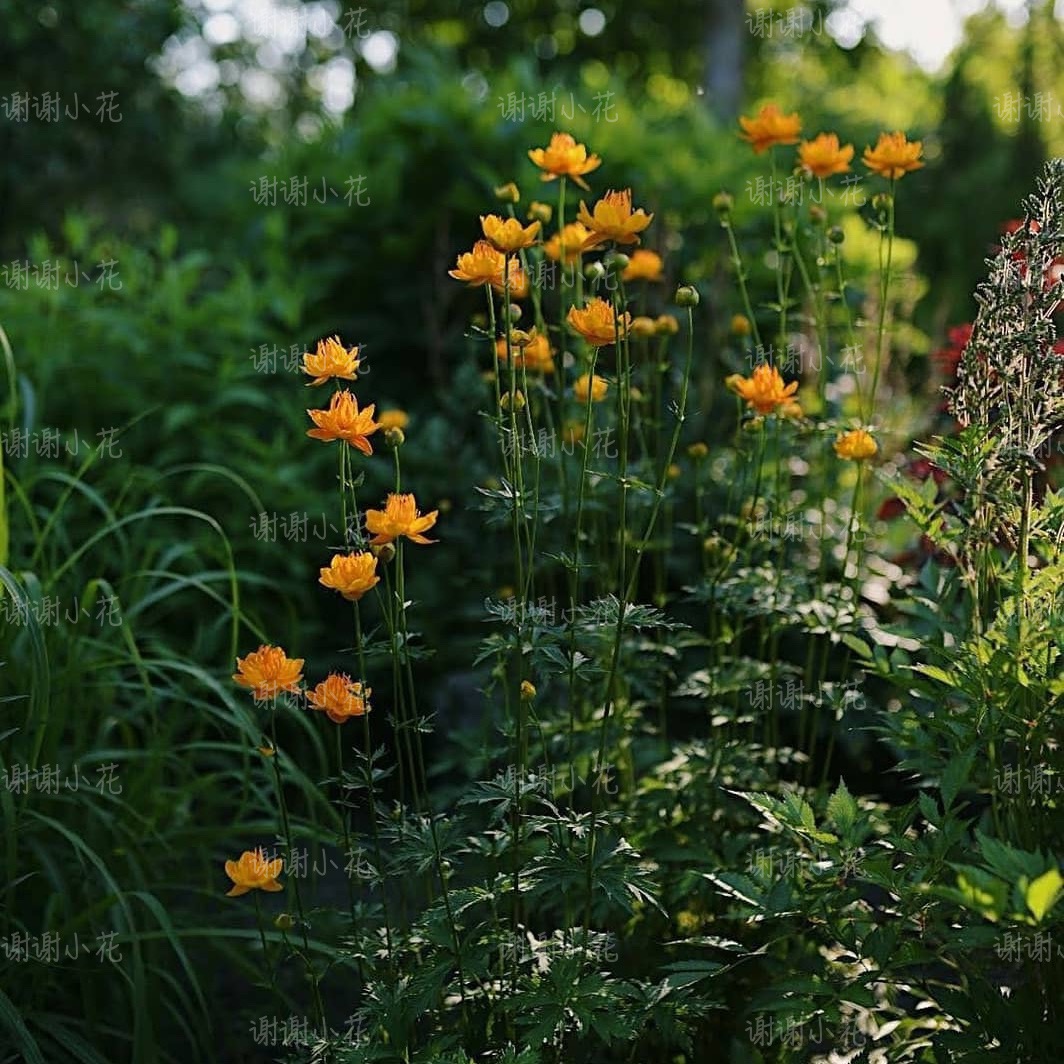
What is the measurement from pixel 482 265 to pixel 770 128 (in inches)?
32.9

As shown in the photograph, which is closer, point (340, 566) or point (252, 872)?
point (340, 566)

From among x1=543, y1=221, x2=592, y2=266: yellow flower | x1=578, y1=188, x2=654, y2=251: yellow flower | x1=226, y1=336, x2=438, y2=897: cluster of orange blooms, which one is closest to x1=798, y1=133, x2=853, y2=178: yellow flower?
x1=543, y1=221, x2=592, y2=266: yellow flower

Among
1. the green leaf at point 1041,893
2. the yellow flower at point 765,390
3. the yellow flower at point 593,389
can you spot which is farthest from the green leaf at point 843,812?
the yellow flower at point 593,389

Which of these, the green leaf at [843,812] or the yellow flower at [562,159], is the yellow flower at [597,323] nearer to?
the yellow flower at [562,159]

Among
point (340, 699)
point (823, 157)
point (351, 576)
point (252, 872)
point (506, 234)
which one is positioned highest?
point (823, 157)

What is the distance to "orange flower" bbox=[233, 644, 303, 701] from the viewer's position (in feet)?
5.65

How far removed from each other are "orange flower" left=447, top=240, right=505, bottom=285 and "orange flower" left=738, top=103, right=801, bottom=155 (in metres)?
0.77

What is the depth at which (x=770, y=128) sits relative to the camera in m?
2.31

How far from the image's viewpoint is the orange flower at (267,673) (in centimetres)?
172

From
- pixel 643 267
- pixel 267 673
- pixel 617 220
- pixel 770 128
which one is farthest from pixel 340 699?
pixel 770 128

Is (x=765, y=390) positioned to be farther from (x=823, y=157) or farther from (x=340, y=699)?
(x=340, y=699)

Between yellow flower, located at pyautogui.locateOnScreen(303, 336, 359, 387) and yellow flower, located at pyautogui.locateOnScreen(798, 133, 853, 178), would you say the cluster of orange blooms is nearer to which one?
yellow flower, located at pyautogui.locateOnScreen(303, 336, 359, 387)

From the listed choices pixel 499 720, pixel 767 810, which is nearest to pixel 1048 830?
pixel 767 810

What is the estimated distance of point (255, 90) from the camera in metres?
14.8
